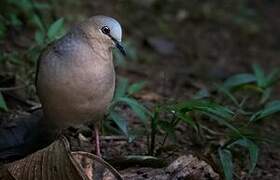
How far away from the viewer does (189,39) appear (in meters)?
6.30

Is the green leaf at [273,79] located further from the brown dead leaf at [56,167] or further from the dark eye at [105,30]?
the brown dead leaf at [56,167]

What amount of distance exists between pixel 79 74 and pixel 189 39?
3.47 meters

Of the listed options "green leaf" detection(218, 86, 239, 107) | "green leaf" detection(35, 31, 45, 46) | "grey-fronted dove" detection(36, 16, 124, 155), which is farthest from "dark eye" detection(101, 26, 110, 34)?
"green leaf" detection(218, 86, 239, 107)

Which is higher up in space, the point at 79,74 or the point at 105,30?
the point at 105,30

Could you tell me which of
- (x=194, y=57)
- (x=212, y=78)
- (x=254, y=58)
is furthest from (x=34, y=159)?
(x=254, y=58)

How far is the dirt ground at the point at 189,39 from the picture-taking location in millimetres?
5266

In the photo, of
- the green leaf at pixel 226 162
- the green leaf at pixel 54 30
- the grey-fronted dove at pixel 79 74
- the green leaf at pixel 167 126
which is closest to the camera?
the grey-fronted dove at pixel 79 74

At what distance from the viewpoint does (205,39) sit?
21.1ft

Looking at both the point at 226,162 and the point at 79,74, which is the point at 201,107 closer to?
the point at 226,162

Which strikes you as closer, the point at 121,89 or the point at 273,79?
the point at 121,89

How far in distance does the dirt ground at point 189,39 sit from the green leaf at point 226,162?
112cm

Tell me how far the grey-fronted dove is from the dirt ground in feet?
4.50

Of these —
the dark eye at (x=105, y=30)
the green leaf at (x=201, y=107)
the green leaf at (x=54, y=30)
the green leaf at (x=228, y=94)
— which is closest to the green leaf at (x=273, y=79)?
the green leaf at (x=228, y=94)

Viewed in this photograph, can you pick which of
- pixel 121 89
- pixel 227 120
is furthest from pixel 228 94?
pixel 121 89
